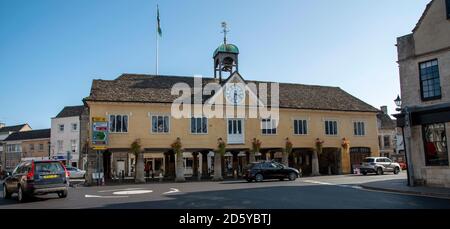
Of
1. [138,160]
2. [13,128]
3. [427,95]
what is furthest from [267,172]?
[13,128]

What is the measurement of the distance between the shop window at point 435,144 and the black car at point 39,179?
1833 centimetres

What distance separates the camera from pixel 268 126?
131 ft

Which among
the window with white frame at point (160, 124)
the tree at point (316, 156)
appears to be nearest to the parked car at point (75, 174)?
the window with white frame at point (160, 124)

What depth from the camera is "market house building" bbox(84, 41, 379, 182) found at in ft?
116

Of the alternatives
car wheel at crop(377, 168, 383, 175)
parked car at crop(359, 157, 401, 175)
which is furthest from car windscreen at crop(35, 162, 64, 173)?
car wheel at crop(377, 168, 383, 175)

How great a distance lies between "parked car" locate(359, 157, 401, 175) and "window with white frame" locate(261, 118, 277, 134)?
903 cm

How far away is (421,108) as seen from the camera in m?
21.6

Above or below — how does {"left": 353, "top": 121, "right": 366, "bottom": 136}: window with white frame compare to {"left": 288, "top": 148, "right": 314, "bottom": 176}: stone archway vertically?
above

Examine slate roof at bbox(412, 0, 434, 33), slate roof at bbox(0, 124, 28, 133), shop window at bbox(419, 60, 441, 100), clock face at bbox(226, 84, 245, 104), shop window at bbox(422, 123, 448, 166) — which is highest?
slate roof at bbox(412, 0, 434, 33)

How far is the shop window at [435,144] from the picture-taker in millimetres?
20922

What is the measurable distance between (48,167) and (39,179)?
2.41 feet

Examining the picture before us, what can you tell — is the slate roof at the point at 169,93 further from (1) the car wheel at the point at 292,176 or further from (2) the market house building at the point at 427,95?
(2) the market house building at the point at 427,95

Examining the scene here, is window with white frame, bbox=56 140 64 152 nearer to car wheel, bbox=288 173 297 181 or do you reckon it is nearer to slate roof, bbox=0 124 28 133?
slate roof, bbox=0 124 28 133

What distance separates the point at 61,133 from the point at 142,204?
173 ft
